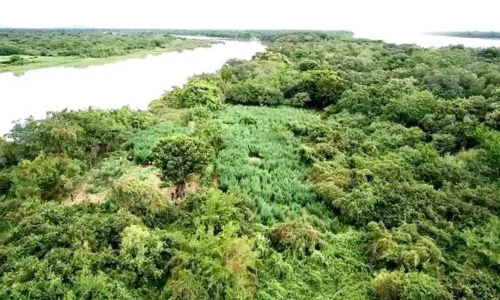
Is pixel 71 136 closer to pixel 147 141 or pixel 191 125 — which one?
pixel 147 141

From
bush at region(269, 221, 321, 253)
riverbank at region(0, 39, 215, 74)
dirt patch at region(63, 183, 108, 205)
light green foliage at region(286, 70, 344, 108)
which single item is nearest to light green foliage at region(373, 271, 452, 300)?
bush at region(269, 221, 321, 253)

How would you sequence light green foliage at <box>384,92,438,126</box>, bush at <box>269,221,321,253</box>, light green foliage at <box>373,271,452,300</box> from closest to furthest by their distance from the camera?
light green foliage at <box>373,271,452,300</box> < bush at <box>269,221,321,253</box> < light green foliage at <box>384,92,438,126</box>

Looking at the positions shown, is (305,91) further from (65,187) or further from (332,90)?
(65,187)

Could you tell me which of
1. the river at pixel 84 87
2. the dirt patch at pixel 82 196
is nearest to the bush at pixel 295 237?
the dirt patch at pixel 82 196

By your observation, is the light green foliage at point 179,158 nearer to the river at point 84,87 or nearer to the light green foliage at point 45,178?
the light green foliage at point 45,178

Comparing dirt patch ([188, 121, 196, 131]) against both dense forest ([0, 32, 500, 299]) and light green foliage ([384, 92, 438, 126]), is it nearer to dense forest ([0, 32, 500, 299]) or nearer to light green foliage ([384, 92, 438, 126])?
dense forest ([0, 32, 500, 299])
